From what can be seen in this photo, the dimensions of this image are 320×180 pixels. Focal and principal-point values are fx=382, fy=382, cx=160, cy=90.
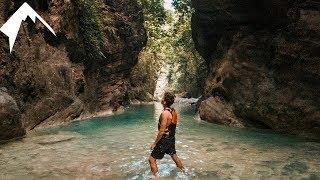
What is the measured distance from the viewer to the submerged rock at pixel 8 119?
1217 cm

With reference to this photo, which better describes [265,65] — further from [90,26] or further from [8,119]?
[8,119]

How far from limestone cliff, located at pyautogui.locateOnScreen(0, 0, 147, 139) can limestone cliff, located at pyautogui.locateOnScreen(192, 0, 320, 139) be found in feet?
22.3

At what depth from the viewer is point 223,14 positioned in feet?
62.6

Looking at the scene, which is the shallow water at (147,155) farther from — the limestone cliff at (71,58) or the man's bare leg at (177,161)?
the limestone cliff at (71,58)

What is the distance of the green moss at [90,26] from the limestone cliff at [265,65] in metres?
6.04

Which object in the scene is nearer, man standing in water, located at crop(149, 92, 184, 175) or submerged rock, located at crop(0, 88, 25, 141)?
man standing in water, located at crop(149, 92, 184, 175)

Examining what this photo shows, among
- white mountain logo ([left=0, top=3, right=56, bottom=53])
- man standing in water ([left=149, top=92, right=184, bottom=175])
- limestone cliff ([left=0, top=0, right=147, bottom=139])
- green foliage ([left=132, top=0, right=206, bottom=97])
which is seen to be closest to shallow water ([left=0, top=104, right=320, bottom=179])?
man standing in water ([left=149, top=92, right=184, bottom=175])

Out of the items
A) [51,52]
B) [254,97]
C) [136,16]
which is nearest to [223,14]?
[254,97]

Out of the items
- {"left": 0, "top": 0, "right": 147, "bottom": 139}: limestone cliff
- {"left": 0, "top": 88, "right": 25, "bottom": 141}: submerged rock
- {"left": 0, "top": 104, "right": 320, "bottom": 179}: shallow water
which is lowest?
{"left": 0, "top": 104, "right": 320, "bottom": 179}: shallow water

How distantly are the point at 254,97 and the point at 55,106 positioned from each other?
9119 mm

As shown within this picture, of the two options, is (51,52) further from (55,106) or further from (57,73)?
(55,106)

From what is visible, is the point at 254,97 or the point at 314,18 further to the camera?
the point at 254,97

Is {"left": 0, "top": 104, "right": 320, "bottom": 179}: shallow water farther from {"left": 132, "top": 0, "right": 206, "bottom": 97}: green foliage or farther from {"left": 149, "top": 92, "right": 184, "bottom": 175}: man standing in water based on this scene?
{"left": 132, "top": 0, "right": 206, "bottom": 97}: green foliage

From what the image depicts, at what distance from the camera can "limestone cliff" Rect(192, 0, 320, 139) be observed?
48.3 feet
